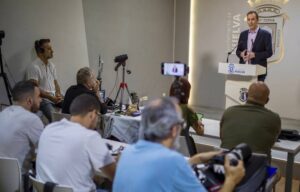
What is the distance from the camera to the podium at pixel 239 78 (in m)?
4.80

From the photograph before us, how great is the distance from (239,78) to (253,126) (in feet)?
8.83

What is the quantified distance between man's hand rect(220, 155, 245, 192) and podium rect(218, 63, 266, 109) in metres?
3.37

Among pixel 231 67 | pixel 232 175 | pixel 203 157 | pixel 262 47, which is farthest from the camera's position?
pixel 262 47

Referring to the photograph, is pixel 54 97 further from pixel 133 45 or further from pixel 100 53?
pixel 133 45

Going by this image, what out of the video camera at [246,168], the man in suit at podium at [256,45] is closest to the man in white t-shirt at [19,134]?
the video camera at [246,168]

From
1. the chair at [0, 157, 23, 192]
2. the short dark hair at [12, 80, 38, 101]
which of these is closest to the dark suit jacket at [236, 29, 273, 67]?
→ the short dark hair at [12, 80, 38, 101]

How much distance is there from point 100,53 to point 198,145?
2.48 m

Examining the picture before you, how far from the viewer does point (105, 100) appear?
460cm

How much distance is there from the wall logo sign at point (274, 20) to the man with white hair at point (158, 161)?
5.25 meters

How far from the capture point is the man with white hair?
1.36 m

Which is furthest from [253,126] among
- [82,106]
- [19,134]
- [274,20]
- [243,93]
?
[274,20]

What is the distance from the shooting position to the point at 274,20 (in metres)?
6.32

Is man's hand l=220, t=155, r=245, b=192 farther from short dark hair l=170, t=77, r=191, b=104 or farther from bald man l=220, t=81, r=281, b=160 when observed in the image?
short dark hair l=170, t=77, r=191, b=104

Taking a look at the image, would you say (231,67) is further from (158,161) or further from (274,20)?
(158,161)
